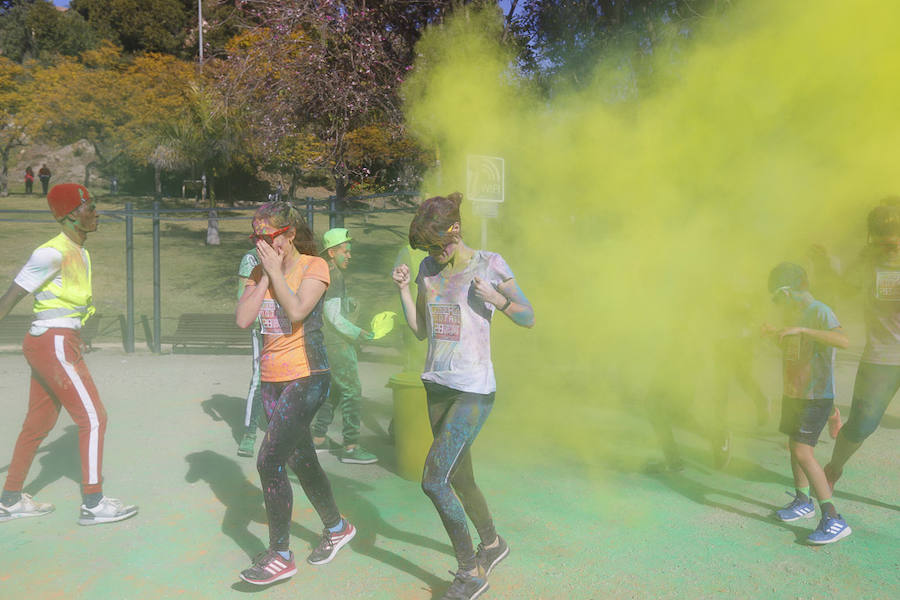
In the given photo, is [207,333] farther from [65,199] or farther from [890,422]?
[890,422]

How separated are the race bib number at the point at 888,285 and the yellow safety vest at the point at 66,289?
13.8ft

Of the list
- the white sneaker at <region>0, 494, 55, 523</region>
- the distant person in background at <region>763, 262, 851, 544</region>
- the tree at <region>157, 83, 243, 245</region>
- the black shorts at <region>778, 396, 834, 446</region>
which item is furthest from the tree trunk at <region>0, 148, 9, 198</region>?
the black shorts at <region>778, 396, 834, 446</region>

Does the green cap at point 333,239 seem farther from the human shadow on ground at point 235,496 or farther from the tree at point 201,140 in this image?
the tree at point 201,140

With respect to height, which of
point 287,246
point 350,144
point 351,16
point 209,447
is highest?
point 351,16

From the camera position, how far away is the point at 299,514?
420 cm

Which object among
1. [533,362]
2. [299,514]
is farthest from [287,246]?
[533,362]

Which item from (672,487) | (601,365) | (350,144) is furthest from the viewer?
(350,144)

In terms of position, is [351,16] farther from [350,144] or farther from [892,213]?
[892,213]

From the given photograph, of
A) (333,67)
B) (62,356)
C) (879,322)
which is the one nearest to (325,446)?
(62,356)

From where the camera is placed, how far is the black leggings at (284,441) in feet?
10.6

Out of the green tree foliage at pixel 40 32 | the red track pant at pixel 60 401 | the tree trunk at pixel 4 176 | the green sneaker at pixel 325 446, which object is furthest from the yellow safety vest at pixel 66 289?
the green tree foliage at pixel 40 32

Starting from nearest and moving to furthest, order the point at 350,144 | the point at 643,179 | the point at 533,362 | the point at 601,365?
the point at 643,179 → the point at 601,365 → the point at 533,362 → the point at 350,144

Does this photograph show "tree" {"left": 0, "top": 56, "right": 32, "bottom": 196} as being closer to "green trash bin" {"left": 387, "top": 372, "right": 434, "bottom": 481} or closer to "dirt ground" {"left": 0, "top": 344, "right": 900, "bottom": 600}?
"dirt ground" {"left": 0, "top": 344, "right": 900, "bottom": 600}

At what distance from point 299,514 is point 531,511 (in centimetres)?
136
